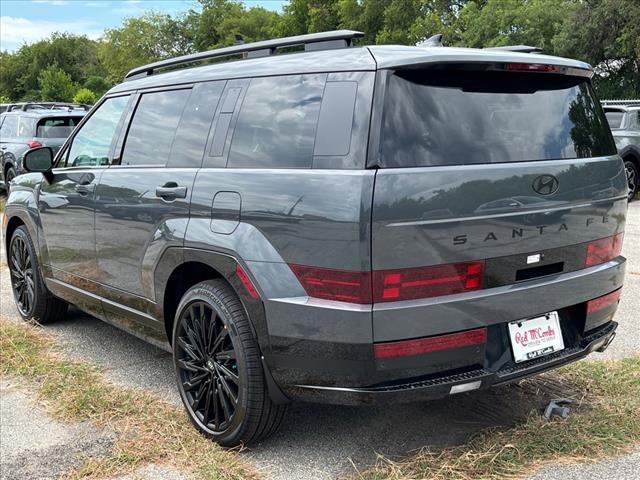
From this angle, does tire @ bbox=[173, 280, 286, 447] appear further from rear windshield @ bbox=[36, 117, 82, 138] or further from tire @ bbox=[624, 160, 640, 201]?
tire @ bbox=[624, 160, 640, 201]

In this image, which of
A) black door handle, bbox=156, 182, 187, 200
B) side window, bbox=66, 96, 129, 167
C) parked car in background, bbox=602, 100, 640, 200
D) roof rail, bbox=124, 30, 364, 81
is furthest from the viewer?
parked car in background, bbox=602, 100, 640, 200

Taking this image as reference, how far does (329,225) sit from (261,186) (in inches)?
18.6

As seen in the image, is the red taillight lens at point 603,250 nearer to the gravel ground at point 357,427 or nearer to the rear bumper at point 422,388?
the rear bumper at point 422,388

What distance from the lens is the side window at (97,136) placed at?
4.41 metres

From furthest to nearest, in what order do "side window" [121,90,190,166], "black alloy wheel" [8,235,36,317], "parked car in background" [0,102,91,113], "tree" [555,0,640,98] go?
1. "tree" [555,0,640,98]
2. "parked car in background" [0,102,91,113]
3. "black alloy wheel" [8,235,36,317]
4. "side window" [121,90,190,166]

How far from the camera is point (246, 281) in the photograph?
2986 mm

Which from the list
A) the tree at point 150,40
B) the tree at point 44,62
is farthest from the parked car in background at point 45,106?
the tree at point 44,62

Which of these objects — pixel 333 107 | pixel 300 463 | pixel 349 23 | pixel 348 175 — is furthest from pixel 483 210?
pixel 349 23

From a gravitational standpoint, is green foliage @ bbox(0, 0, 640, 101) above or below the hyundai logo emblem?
above

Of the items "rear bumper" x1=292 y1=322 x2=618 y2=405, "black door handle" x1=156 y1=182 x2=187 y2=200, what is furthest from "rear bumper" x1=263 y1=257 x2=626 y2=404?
"black door handle" x1=156 y1=182 x2=187 y2=200

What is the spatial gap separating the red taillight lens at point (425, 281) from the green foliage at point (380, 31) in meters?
6.65

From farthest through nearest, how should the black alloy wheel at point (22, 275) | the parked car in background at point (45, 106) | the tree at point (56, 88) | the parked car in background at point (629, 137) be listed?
1. the tree at point (56, 88)
2. the parked car in background at point (45, 106)
3. the parked car in background at point (629, 137)
4. the black alloy wheel at point (22, 275)

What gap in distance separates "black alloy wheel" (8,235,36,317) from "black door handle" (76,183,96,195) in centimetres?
117

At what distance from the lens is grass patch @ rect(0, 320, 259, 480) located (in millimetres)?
3143
